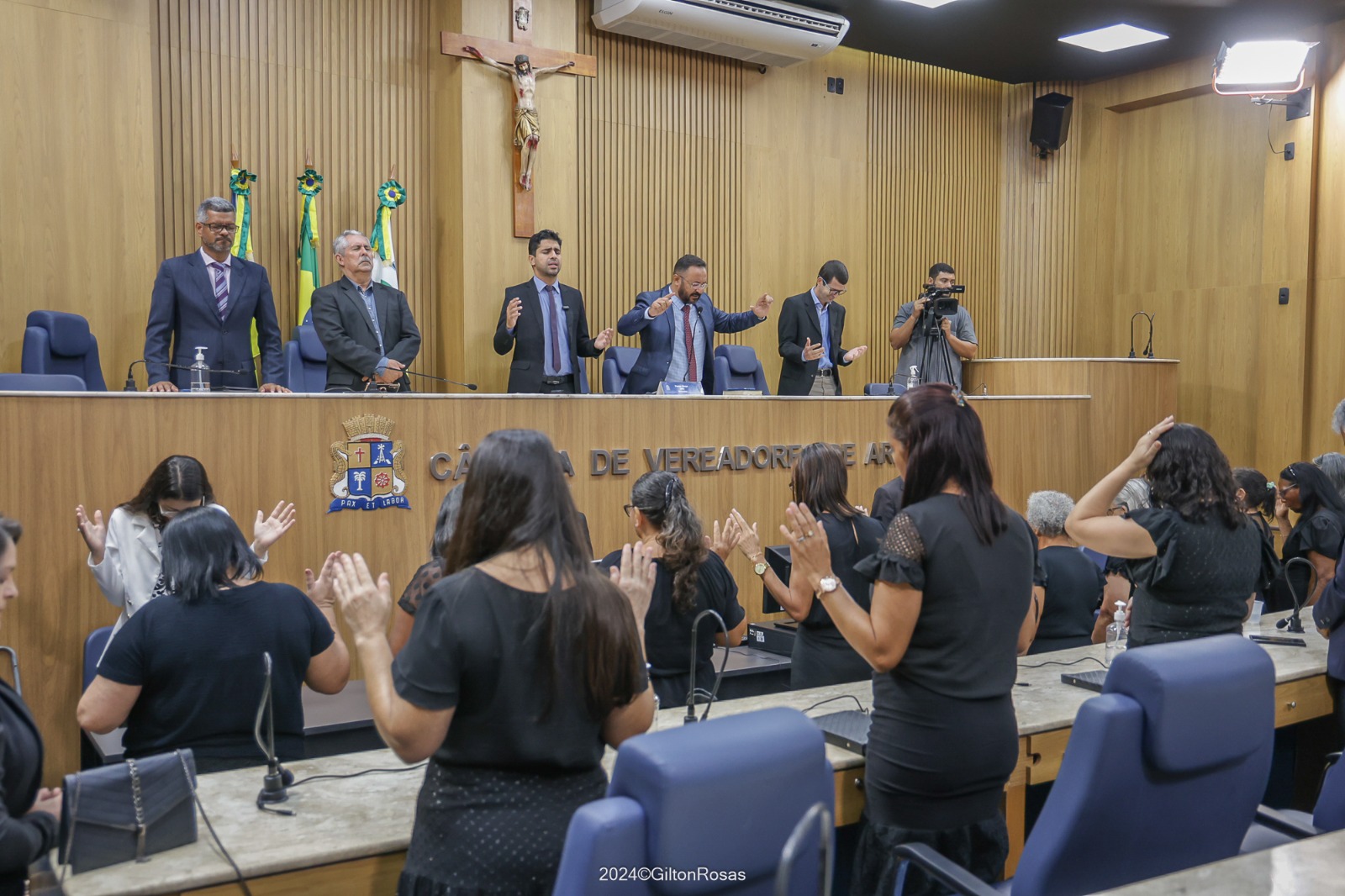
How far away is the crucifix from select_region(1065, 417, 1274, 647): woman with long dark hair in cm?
541

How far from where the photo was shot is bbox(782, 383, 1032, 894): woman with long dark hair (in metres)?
2.19

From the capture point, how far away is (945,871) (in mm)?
2074

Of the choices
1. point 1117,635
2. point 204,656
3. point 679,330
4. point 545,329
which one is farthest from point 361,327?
point 1117,635

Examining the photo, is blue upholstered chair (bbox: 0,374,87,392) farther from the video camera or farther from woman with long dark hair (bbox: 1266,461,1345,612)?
the video camera

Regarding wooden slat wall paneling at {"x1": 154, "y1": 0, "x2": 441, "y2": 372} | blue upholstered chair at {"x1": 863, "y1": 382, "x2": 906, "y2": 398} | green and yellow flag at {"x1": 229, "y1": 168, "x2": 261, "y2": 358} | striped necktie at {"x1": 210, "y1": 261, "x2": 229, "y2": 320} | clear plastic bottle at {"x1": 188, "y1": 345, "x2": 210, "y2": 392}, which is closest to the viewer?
clear plastic bottle at {"x1": 188, "y1": 345, "x2": 210, "y2": 392}

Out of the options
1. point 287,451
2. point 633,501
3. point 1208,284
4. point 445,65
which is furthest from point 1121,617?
point 1208,284

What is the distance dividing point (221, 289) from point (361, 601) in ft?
12.8

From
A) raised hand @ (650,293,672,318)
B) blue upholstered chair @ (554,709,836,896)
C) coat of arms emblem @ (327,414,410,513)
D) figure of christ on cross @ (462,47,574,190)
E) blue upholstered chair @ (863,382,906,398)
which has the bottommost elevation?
blue upholstered chair @ (554,709,836,896)

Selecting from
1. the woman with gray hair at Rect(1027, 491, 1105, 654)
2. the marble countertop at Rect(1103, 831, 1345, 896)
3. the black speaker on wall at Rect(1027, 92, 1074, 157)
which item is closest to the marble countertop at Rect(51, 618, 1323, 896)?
the marble countertop at Rect(1103, 831, 1345, 896)

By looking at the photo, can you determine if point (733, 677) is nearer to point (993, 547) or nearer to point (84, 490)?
point (993, 547)

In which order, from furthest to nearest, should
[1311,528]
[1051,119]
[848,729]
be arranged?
[1051,119]
[1311,528]
[848,729]

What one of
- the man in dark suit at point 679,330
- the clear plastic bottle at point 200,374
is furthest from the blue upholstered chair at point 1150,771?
the man in dark suit at point 679,330

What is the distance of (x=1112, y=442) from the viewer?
8.30m

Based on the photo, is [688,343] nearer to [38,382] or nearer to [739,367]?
[739,367]
